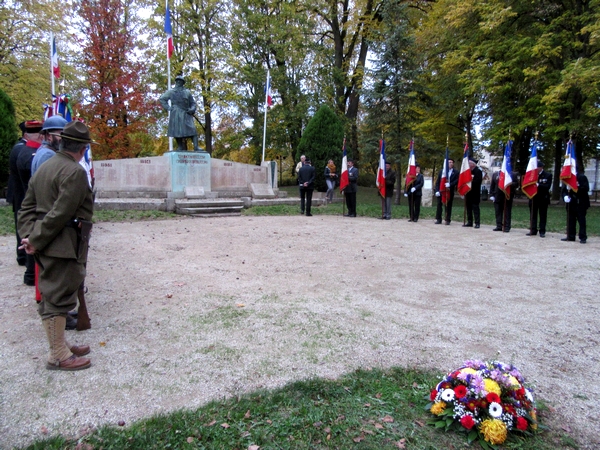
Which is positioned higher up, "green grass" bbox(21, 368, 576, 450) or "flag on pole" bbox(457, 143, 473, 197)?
"flag on pole" bbox(457, 143, 473, 197)

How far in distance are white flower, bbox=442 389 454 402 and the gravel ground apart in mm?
707

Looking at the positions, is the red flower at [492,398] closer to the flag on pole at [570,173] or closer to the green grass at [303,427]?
the green grass at [303,427]

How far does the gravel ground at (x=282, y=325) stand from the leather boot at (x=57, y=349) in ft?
0.27

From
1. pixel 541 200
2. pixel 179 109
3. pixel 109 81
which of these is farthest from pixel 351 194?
pixel 109 81

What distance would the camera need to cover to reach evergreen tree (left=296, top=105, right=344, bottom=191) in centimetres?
2006

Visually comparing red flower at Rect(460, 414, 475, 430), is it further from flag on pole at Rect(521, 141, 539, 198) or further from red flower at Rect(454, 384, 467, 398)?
flag on pole at Rect(521, 141, 539, 198)

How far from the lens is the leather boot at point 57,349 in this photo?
315 centimetres

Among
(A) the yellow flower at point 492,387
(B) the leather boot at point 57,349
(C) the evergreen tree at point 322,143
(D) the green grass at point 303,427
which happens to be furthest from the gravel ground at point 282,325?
(C) the evergreen tree at point 322,143

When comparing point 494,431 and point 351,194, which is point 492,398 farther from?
point 351,194

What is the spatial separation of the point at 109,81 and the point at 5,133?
864 cm

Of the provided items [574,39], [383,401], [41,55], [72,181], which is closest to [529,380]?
[383,401]

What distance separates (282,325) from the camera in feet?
13.7

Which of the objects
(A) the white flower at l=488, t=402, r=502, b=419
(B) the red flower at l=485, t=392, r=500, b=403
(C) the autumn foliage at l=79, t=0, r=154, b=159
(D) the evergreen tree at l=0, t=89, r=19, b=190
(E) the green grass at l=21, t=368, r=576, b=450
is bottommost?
(E) the green grass at l=21, t=368, r=576, b=450

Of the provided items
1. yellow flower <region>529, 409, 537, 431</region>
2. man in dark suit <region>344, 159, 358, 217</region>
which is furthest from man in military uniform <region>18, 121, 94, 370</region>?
man in dark suit <region>344, 159, 358, 217</region>
